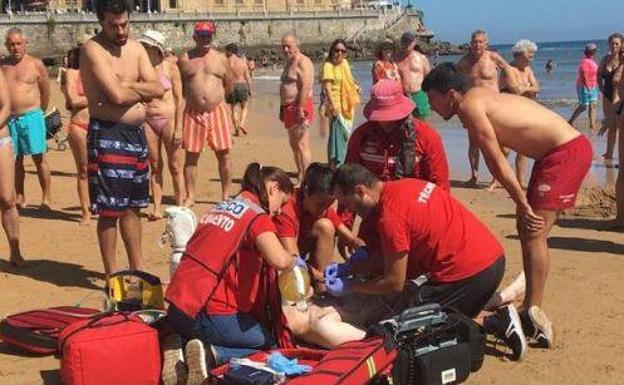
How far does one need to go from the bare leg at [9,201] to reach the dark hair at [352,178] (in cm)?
300

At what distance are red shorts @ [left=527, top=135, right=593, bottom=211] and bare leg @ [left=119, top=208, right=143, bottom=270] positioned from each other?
268 cm

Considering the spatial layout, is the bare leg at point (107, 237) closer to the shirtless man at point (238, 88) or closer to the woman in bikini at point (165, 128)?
the woman in bikini at point (165, 128)

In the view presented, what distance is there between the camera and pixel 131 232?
5.93 metres

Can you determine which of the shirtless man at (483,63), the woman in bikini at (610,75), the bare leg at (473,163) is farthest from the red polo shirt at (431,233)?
the woman in bikini at (610,75)

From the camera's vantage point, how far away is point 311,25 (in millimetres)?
77312

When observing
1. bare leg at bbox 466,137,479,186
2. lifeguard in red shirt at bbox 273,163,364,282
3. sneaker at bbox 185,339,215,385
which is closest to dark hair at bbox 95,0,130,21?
lifeguard in red shirt at bbox 273,163,364,282

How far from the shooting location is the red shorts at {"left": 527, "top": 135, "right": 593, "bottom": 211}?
16.2ft

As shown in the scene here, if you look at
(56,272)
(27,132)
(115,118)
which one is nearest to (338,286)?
(115,118)

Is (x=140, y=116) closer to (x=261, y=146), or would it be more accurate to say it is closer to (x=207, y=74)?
(x=207, y=74)

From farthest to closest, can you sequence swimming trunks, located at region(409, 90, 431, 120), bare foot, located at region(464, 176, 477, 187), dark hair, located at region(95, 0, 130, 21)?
bare foot, located at region(464, 176, 477, 187) < swimming trunks, located at region(409, 90, 431, 120) < dark hair, located at region(95, 0, 130, 21)

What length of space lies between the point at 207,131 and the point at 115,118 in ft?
9.93

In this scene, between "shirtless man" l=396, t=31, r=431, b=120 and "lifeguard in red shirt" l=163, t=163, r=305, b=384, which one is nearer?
"lifeguard in red shirt" l=163, t=163, r=305, b=384

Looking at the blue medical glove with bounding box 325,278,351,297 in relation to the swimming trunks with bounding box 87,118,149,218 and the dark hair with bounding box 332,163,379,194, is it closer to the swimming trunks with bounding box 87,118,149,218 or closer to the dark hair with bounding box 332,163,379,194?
the dark hair with bounding box 332,163,379,194

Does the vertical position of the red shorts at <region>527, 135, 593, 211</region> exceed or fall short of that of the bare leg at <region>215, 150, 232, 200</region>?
it exceeds it
